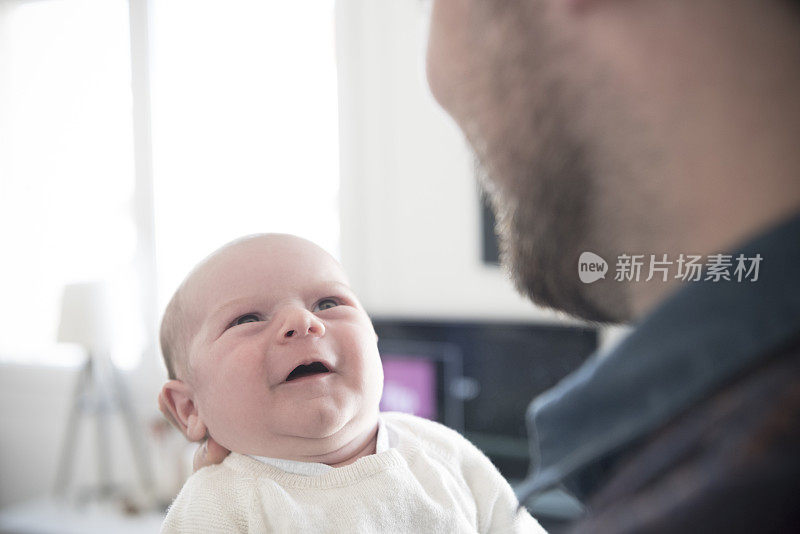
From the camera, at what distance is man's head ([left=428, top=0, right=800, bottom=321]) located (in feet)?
1.33

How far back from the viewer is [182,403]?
32.1 inches

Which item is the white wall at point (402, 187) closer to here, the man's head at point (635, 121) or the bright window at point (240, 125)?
the bright window at point (240, 125)

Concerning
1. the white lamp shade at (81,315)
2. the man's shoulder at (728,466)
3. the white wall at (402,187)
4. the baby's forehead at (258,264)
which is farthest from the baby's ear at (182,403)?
the white lamp shade at (81,315)

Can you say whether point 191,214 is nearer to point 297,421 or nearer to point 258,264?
point 258,264

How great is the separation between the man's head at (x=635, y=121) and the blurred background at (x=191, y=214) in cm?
191

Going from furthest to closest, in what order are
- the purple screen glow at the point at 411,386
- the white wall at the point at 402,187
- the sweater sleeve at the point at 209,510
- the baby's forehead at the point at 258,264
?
the white wall at the point at 402,187, the purple screen glow at the point at 411,386, the baby's forehead at the point at 258,264, the sweater sleeve at the point at 209,510

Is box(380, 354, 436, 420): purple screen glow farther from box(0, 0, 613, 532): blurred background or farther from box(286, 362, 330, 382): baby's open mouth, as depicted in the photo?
box(286, 362, 330, 382): baby's open mouth

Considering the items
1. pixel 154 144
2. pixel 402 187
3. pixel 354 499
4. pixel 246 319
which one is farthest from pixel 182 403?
pixel 154 144

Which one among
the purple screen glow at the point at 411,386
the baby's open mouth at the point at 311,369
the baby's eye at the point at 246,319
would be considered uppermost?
the baby's eye at the point at 246,319

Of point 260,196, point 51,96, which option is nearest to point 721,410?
point 260,196

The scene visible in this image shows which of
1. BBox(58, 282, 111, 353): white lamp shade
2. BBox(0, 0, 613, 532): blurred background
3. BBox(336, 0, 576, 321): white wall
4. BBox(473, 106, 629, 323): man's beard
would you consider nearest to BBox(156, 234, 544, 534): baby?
BBox(473, 106, 629, 323): man's beard

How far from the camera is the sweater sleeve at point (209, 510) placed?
0.68 m

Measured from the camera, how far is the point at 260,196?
3020 millimetres

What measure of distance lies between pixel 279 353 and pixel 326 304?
12 cm
